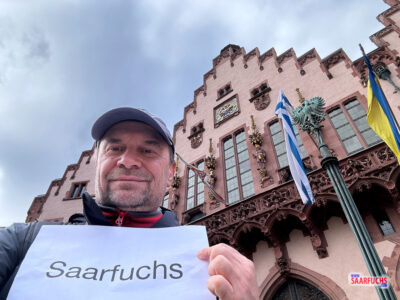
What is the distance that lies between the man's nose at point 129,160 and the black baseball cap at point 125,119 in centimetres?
27

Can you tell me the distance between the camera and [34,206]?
1970 centimetres

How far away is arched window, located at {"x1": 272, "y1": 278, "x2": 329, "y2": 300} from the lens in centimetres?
728

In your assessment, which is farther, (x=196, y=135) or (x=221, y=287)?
(x=196, y=135)

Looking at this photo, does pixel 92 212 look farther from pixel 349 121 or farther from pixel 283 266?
pixel 349 121

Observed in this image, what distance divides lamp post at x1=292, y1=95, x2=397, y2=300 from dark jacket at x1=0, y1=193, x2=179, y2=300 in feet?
12.8

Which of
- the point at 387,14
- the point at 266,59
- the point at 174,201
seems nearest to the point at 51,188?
the point at 174,201

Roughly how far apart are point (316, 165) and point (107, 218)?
951 cm

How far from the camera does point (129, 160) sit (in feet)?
6.16

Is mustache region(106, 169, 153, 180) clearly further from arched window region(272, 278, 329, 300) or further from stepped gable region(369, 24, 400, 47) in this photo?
stepped gable region(369, 24, 400, 47)

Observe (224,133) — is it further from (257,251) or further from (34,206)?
(34,206)

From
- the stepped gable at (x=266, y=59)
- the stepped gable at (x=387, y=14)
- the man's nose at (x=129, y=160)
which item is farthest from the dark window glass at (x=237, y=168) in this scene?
the man's nose at (x=129, y=160)

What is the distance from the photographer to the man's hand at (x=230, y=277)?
107cm

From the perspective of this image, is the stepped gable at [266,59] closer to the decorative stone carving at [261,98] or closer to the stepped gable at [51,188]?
the decorative stone carving at [261,98]

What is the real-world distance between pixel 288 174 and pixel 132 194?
9467 mm
